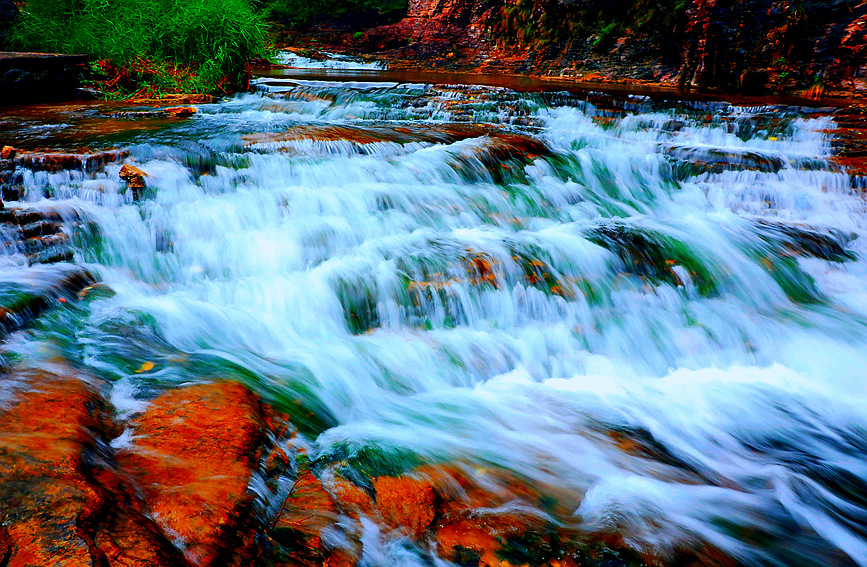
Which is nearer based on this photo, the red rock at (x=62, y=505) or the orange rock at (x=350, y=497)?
the red rock at (x=62, y=505)

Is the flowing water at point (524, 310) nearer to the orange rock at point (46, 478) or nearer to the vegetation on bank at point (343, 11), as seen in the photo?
the orange rock at point (46, 478)

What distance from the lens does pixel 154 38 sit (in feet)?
29.2

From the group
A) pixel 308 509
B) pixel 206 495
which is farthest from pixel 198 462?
pixel 308 509

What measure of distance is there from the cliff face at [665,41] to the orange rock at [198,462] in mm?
12266

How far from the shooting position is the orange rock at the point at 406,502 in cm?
174

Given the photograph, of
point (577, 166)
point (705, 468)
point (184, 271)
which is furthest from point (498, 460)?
point (577, 166)

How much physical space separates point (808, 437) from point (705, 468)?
2.70 feet

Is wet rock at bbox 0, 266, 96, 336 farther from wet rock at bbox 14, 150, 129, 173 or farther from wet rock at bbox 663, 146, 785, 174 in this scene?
wet rock at bbox 663, 146, 785, 174

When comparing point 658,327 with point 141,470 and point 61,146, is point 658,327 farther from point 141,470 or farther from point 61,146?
point 61,146

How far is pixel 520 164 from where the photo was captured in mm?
5977

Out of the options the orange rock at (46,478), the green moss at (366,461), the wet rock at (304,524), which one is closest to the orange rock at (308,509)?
the wet rock at (304,524)

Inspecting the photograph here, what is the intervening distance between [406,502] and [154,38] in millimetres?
9913

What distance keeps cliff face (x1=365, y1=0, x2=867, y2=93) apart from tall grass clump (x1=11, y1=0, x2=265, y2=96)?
29.0 ft

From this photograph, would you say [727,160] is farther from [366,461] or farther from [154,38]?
[154,38]
